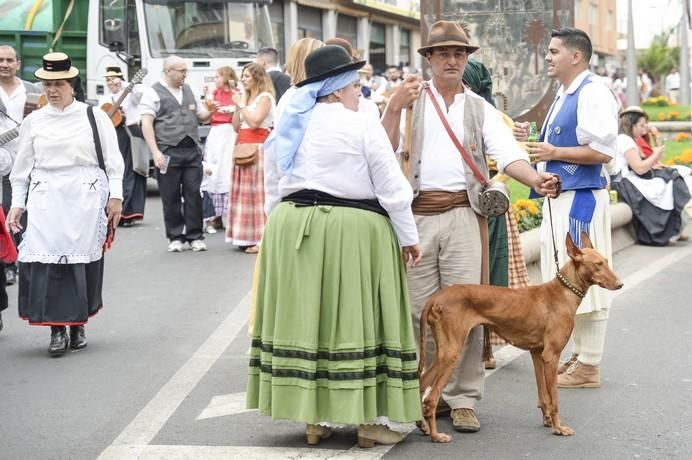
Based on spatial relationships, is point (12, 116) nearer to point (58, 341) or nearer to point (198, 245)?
point (58, 341)

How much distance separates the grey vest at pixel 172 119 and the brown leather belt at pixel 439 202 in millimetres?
6857

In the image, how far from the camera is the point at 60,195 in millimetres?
8398

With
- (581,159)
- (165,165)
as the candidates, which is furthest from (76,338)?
(165,165)

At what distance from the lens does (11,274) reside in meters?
11.7

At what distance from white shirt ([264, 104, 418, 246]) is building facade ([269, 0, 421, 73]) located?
2908cm

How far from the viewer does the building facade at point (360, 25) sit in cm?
3878

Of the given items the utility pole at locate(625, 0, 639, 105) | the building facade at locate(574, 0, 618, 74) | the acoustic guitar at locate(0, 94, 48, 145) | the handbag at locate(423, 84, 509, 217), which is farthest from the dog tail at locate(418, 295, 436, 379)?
the building facade at locate(574, 0, 618, 74)

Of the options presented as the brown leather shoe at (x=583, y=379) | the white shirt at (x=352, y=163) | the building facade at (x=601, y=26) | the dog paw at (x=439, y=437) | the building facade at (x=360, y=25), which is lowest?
the dog paw at (x=439, y=437)

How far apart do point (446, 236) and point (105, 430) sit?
6.71 ft

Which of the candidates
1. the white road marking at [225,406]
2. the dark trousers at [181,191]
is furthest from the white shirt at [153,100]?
the white road marking at [225,406]

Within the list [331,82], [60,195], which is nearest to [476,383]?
[331,82]

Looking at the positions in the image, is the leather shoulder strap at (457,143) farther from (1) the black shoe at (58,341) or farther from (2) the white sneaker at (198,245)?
(2) the white sneaker at (198,245)

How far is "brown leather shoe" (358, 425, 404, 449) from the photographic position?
6000 millimetres

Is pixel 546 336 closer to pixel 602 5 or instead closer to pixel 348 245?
pixel 348 245
